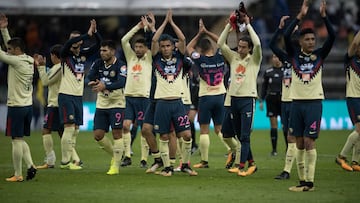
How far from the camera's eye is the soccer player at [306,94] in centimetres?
1580

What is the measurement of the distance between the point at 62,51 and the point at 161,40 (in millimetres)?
2466

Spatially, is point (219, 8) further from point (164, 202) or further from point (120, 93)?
point (164, 202)

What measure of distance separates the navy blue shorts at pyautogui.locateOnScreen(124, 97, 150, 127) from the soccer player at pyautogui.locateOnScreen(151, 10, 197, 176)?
9.46 feet

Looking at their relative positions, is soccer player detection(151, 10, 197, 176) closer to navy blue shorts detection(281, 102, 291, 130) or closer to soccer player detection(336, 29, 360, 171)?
navy blue shorts detection(281, 102, 291, 130)

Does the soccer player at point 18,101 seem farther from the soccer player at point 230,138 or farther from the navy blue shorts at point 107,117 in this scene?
the soccer player at point 230,138

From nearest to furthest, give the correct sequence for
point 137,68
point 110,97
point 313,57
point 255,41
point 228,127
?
point 313,57 < point 255,41 < point 110,97 < point 228,127 < point 137,68

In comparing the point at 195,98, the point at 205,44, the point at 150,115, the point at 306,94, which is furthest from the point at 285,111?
the point at 306,94

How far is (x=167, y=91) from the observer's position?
716 inches

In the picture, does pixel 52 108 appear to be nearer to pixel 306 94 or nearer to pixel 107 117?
pixel 107 117

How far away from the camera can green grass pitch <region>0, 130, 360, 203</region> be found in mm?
14898

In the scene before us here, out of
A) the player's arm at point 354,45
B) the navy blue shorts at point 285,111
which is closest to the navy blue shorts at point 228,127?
the navy blue shorts at point 285,111

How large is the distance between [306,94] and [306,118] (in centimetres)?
44

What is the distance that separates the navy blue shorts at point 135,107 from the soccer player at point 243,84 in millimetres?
3177

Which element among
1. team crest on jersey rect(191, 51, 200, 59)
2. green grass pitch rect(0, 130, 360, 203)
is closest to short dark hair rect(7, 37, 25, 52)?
green grass pitch rect(0, 130, 360, 203)
